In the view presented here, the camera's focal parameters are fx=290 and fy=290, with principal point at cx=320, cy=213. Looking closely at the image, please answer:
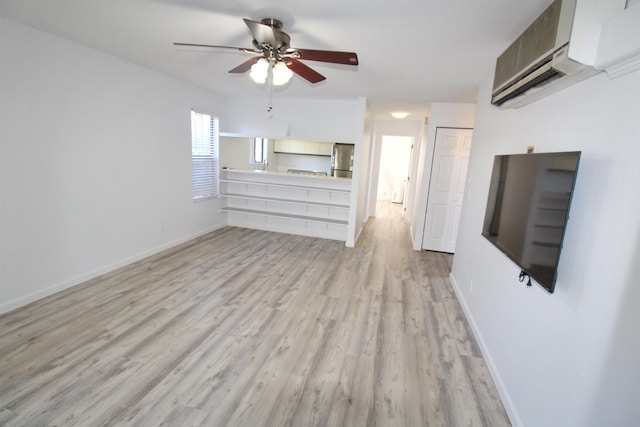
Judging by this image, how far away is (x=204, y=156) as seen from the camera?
5.17 meters

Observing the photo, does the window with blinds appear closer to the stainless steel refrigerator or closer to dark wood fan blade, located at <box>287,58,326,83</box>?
the stainless steel refrigerator

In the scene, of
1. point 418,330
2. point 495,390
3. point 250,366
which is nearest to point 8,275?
point 250,366

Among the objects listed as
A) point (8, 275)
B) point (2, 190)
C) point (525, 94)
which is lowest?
point (8, 275)

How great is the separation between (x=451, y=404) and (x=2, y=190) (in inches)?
155

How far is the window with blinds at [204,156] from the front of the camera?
16.0 feet

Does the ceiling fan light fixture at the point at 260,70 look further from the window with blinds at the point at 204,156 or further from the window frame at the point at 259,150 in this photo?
the window frame at the point at 259,150

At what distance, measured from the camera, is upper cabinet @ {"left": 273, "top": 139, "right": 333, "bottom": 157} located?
6.98 m

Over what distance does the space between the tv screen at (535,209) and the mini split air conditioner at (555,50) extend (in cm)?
41

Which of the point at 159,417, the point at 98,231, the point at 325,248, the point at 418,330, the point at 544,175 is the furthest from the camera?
the point at 325,248

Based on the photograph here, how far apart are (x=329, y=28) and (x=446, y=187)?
11.9ft

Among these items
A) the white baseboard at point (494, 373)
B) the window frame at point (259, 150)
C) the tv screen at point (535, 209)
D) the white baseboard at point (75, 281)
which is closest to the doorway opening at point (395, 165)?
the window frame at point (259, 150)

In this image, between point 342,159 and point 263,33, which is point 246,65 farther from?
point 342,159

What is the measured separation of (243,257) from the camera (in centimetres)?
433

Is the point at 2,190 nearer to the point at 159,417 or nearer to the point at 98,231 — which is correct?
the point at 98,231
